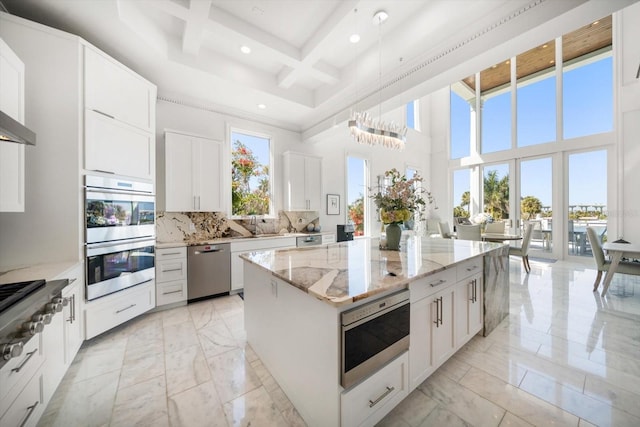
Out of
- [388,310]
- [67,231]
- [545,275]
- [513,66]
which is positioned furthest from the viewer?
[513,66]

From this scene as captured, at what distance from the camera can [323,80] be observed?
3416mm

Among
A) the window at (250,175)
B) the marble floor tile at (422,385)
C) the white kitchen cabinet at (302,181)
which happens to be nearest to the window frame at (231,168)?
the window at (250,175)

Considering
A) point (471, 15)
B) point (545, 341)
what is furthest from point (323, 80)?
point (545, 341)

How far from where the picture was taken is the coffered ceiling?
2.10 meters

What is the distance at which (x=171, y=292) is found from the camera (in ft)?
9.91

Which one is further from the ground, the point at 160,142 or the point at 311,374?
the point at 160,142

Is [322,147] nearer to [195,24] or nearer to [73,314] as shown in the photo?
[195,24]

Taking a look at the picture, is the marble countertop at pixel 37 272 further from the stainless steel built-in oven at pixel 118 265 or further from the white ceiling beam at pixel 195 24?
the white ceiling beam at pixel 195 24

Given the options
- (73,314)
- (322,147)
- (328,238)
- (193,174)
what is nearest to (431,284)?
(73,314)

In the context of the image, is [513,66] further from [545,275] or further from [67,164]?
[67,164]

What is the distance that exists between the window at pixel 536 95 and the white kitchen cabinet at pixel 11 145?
29.2 ft

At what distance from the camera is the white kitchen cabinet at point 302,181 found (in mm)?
4449

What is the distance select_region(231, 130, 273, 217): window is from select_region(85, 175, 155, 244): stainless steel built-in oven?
4.82 ft

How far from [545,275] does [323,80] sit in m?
5.25
